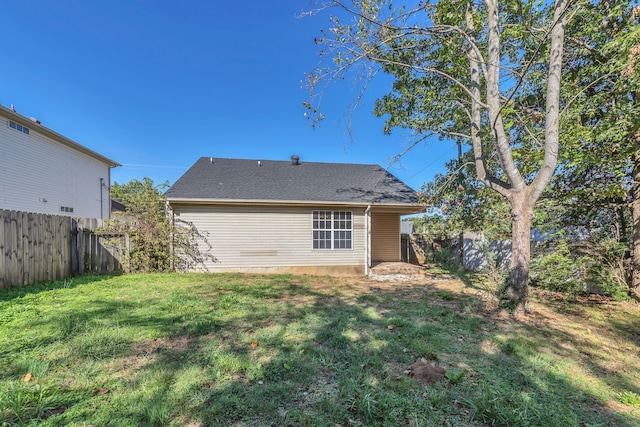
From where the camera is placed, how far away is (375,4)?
5781 mm

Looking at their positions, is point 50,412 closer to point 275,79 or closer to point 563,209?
point 563,209

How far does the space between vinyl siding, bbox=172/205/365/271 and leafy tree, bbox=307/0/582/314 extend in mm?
5041

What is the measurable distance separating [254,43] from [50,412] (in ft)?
42.2

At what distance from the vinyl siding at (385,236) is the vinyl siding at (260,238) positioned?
2815mm

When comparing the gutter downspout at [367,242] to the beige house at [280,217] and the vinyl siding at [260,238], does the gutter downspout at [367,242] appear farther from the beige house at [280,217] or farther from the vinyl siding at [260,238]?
the vinyl siding at [260,238]

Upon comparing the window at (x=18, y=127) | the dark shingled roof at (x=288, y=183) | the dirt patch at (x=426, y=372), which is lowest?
the dirt patch at (x=426, y=372)

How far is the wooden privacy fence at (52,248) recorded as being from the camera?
5918 millimetres

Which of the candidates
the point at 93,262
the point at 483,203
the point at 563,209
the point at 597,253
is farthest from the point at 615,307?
the point at 93,262

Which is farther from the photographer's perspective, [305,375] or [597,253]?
[597,253]

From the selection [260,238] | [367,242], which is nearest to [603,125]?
[367,242]

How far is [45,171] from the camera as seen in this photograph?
495 inches

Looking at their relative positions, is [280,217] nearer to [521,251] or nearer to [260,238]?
[260,238]

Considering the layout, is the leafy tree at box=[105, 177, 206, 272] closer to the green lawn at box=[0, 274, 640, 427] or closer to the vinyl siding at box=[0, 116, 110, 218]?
the green lawn at box=[0, 274, 640, 427]

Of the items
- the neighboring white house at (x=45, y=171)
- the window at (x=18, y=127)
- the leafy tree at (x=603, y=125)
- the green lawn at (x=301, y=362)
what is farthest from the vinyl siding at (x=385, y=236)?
the window at (x=18, y=127)
